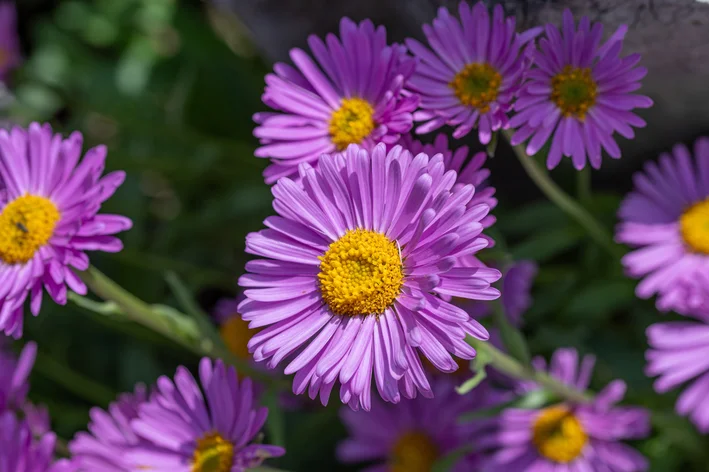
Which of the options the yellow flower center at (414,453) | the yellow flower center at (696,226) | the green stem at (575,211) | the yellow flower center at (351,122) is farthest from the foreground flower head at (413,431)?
the yellow flower center at (351,122)

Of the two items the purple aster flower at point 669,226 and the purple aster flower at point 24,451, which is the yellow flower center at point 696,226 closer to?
the purple aster flower at point 669,226

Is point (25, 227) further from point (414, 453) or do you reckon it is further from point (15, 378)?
point (414, 453)

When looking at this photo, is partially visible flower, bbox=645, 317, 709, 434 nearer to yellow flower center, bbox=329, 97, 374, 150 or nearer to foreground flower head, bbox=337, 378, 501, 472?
foreground flower head, bbox=337, 378, 501, 472

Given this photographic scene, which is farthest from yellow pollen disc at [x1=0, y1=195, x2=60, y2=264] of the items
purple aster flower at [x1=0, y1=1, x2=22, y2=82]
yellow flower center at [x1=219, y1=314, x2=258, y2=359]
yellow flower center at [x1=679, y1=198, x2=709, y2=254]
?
purple aster flower at [x1=0, y1=1, x2=22, y2=82]

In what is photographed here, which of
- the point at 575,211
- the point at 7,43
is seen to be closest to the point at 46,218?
the point at 575,211

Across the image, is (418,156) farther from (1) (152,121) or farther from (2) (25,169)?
(1) (152,121)

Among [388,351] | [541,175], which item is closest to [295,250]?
[388,351]
